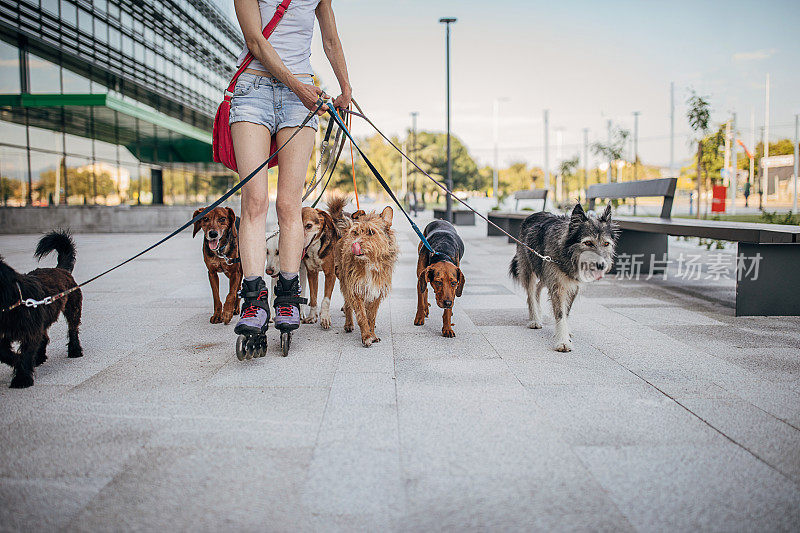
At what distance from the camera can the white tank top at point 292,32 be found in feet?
11.9

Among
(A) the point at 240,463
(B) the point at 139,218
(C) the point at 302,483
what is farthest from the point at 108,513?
(B) the point at 139,218

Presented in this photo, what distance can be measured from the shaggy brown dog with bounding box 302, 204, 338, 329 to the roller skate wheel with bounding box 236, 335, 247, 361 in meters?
1.27

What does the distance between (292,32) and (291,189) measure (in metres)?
1.06

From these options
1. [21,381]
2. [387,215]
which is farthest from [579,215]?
[21,381]

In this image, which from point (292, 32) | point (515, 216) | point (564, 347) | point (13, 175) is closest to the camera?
point (292, 32)

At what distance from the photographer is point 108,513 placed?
1781 millimetres

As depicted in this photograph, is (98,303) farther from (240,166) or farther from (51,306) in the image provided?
(240,166)

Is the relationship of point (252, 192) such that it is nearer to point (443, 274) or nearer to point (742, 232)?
point (443, 274)

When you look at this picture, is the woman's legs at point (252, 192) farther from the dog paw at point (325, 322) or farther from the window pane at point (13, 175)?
the window pane at point (13, 175)

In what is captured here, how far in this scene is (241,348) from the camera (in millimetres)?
3443

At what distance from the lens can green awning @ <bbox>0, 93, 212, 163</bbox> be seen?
1681 centimetres

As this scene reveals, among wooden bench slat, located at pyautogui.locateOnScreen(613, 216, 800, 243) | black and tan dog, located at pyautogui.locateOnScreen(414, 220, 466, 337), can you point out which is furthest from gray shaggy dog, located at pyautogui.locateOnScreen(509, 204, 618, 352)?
wooden bench slat, located at pyautogui.locateOnScreen(613, 216, 800, 243)

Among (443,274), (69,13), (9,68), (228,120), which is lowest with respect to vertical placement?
(443,274)

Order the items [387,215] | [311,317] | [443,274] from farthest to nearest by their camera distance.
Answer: [311,317] < [387,215] < [443,274]
